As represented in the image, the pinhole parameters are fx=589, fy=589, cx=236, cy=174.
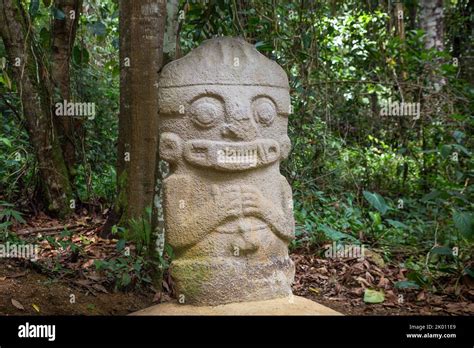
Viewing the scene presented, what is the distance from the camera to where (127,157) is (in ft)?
17.8

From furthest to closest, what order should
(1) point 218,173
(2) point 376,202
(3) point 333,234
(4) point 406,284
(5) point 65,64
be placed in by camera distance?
(5) point 65,64 < (3) point 333,234 < (2) point 376,202 < (4) point 406,284 < (1) point 218,173

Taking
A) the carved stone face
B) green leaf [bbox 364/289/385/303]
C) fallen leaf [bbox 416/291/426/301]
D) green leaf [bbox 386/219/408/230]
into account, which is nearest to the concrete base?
the carved stone face

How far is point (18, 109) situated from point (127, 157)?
2.40 meters

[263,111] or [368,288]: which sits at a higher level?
[263,111]

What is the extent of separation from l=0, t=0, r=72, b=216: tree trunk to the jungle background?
0.01m

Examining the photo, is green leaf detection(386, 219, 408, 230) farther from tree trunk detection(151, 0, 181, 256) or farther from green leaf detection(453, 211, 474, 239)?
tree trunk detection(151, 0, 181, 256)

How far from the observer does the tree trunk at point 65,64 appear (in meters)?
6.54

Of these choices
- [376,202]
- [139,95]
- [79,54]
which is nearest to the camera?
[139,95]

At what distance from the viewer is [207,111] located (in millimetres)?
3691

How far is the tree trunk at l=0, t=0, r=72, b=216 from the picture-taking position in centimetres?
576

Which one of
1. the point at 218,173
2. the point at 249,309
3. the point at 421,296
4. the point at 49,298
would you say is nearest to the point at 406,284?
the point at 421,296

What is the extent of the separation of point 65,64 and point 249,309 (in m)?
4.26

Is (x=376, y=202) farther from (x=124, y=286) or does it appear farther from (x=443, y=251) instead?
(x=124, y=286)
